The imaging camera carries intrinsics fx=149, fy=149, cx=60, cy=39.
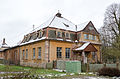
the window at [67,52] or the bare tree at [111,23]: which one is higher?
the bare tree at [111,23]

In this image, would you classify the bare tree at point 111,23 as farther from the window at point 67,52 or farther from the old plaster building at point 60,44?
the window at point 67,52

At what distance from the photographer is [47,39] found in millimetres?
24266

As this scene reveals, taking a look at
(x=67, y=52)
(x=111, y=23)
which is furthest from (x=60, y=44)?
(x=111, y=23)

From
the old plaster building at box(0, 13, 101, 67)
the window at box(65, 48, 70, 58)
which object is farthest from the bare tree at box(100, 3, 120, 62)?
the window at box(65, 48, 70, 58)

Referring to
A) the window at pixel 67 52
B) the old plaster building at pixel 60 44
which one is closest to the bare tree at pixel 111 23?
the old plaster building at pixel 60 44

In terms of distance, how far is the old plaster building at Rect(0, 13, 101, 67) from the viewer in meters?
24.9

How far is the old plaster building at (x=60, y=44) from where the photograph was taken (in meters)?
24.9

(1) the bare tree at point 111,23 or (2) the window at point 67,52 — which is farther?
(1) the bare tree at point 111,23

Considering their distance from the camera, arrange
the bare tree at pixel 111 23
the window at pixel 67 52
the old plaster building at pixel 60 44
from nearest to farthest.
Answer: the old plaster building at pixel 60 44 < the window at pixel 67 52 < the bare tree at pixel 111 23

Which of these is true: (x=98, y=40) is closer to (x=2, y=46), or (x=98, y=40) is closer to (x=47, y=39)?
(x=47, y=39)

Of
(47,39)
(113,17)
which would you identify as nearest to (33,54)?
(47,39)

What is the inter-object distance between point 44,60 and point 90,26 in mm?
12103

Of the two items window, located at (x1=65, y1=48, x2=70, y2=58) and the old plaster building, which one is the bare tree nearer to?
the old plaster building

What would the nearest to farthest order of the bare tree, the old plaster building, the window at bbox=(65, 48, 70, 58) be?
the old plaster building → the window at bbox=(65, 48, 70, 58) → the bare tree
